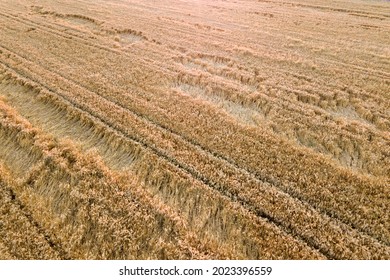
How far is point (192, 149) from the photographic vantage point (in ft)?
24.6

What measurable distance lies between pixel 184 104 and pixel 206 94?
1.27 metres

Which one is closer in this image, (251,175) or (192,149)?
Answer: (251,175)

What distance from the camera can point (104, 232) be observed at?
558 cm

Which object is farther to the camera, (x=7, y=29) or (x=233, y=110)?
(x=7, y=29)

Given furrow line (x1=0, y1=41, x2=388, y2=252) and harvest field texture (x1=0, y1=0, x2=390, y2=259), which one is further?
furrow line (x1=0, y1=41, x2=388, y2=252)

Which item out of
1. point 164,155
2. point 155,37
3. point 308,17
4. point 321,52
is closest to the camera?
point 164,155

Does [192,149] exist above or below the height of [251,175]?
above

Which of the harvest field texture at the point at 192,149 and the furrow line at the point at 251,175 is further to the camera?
the furrow line at the point at 251,175

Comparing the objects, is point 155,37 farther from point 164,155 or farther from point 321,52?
point 164,155

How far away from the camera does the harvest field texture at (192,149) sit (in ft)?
18.2

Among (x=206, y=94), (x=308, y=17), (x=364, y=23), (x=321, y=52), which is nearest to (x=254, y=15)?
(x=308, y=17)

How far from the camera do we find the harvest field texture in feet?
18.2
